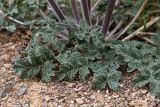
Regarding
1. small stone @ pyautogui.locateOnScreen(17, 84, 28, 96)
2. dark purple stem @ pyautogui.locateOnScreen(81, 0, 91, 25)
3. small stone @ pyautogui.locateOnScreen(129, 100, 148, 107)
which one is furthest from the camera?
dark purple stem @ pyautogui.locateOnScreen(81, 0, 91, 25)

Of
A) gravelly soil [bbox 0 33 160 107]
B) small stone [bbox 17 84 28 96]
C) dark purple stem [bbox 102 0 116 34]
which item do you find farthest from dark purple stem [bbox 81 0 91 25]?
small stone [bbox 17 84 28 96]

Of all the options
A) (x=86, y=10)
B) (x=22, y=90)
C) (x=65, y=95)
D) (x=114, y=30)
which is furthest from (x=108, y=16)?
(x=22, y=90)

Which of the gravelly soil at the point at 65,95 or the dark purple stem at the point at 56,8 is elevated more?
the dark purple stem at the point at 56,8

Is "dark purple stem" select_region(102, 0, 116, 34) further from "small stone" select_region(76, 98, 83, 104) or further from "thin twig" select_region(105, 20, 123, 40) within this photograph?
"small stone" select_region(76, 98, 83, 104)

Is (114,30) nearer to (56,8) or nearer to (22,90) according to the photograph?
(56,8)

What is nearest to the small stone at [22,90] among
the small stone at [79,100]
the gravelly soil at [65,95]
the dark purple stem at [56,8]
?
the gravelly soil at [65,95]

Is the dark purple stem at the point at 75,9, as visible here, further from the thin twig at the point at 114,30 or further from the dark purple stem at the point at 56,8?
the thin twig at the point at 114,30

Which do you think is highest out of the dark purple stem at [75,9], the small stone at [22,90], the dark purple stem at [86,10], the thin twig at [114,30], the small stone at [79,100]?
the dark purple stem at [75,9]

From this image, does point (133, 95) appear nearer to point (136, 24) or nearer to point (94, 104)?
point (94, 104)
